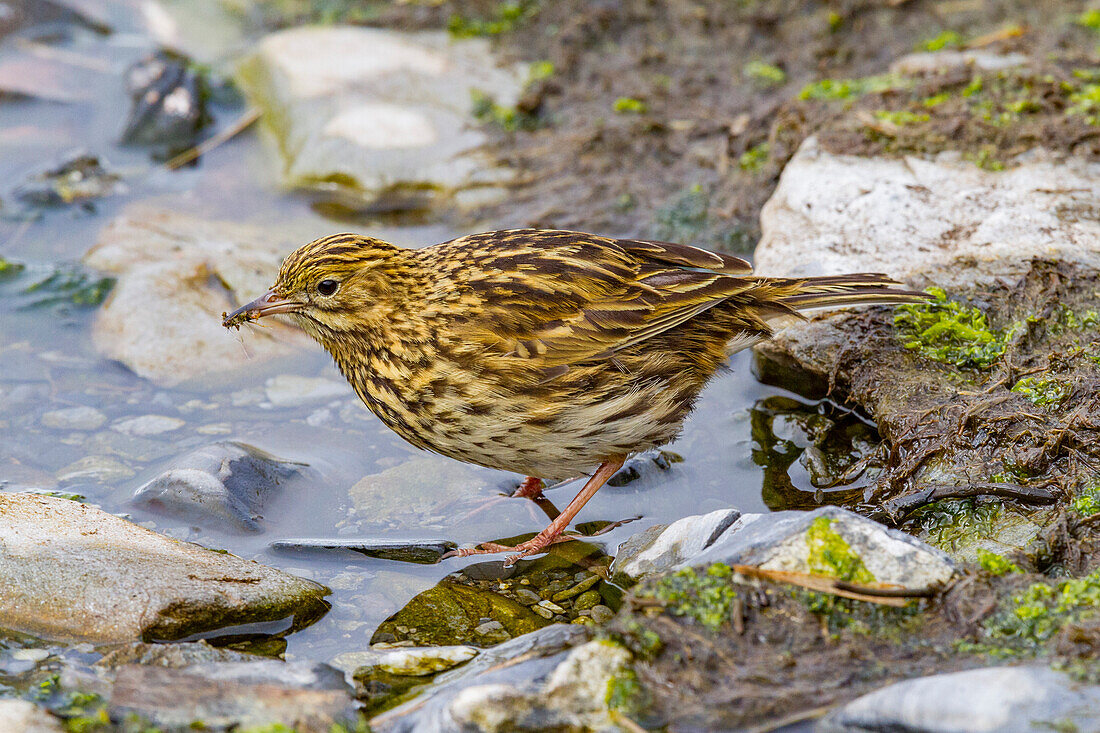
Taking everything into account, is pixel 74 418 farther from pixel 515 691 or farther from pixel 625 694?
pixel 625 694

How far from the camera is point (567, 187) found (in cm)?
877

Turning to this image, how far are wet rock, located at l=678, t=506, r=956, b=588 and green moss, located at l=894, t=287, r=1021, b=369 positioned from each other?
1914mm

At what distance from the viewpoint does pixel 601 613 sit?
5.16 meters

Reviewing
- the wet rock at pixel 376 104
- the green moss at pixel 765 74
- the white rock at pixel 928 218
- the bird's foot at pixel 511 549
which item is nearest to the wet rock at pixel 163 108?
the wet rock at pixel 376 104

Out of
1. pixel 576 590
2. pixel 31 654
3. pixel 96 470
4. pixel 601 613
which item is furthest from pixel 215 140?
pixel 601 613

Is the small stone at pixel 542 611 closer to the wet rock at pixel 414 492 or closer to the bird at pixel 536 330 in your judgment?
the bird at pixel 536 330

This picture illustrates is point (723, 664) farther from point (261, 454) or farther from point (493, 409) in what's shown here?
point (261, 454)

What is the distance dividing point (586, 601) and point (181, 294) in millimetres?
3902

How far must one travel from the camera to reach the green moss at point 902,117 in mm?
7531

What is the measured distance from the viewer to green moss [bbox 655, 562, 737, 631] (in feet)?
13.3

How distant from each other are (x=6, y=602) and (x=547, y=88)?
664cm

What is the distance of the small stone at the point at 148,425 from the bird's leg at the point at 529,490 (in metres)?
2.19

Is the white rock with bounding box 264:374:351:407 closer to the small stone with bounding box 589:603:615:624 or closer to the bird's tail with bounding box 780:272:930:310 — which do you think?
the small stone with bounding box 589:603:615:624

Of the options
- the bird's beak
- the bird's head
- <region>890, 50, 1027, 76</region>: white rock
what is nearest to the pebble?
the bird's head
